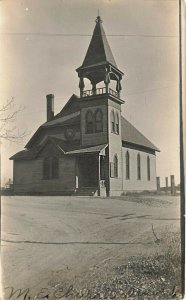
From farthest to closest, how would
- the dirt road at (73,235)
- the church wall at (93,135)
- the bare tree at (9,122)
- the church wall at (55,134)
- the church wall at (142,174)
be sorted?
the church wall at (142,174), the church wall at (93,135), the church wall at (55,134), the bare tree at (9,122), the dirt road at (73,235)

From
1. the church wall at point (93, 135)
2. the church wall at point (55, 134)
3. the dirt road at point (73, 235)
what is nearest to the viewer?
the dirt road at point (73, 235)

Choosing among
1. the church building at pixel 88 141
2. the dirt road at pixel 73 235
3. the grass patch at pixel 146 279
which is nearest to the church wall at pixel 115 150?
the church building at pixel 88 141

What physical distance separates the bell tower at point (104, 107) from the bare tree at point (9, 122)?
648 millimetres

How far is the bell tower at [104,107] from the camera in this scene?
11.3ft

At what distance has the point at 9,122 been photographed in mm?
3178

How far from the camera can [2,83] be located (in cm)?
313

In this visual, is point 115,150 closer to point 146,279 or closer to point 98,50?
point 98,50

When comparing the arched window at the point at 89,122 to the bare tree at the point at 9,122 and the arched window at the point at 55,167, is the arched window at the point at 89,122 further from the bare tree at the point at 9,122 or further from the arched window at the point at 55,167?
the bare tree at the point at 9,122

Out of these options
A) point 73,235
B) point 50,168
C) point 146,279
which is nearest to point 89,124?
point 50,168

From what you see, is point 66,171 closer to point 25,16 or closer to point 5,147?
point 5,147

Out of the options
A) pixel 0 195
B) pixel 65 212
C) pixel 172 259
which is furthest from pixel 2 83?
pixel 172 259

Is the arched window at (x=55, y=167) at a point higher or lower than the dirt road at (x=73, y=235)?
higher

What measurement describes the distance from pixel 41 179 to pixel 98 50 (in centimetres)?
137

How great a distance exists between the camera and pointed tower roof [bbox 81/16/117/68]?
3363 millimetres
